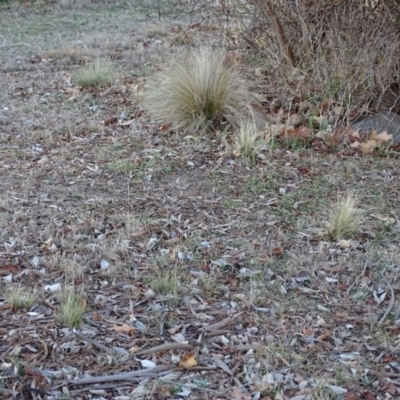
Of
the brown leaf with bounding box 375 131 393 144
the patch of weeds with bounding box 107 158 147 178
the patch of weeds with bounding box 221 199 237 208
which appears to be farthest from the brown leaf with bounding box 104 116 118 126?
the brown leaf with bounding box 375 131 393 144

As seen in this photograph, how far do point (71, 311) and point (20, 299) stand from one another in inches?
12.0

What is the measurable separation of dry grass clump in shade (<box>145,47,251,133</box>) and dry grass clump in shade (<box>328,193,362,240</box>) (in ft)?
5.70

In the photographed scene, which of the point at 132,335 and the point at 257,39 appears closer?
the point at 132,335

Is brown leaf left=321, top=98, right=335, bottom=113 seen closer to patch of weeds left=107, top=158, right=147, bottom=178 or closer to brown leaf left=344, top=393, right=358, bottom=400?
patch of weeds left=107, top=158, right=147, bottom=178

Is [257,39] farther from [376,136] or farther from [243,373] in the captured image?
[243,373]

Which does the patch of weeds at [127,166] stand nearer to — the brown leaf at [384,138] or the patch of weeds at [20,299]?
the patch of weeds at [20,299]

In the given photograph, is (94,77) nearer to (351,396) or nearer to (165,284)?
(165,284)

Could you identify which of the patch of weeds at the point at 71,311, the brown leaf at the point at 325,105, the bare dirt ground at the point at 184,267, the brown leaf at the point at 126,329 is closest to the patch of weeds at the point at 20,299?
the bare dirt ground at the point at 184,267

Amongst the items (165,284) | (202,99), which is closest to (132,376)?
(165,284)

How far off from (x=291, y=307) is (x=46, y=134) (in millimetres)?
3048

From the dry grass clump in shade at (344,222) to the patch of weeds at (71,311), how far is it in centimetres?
160

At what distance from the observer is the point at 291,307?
10.7 feet

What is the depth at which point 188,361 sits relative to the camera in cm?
283

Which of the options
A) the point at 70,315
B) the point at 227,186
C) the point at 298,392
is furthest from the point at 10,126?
the point at 298,392
